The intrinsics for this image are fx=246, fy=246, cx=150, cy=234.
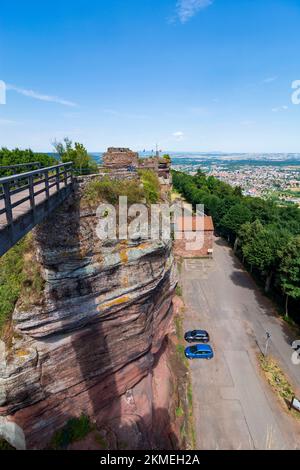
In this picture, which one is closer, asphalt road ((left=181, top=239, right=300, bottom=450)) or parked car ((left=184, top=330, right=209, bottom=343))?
asphalt road ((left=181, top=239, right=300, bottom=450))

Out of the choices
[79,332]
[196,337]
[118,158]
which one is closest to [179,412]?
[196,337]

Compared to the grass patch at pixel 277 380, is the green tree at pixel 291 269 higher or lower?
higher

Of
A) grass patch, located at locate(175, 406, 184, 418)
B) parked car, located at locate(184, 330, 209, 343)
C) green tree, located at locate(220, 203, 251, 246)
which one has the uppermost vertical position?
green tree, located at locate(220, 203, 251, 246)

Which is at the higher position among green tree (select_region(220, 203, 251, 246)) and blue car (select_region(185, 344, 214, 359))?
green tree (select_region(220, 203, 251, 246))

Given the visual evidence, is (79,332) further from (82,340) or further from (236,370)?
(236,370)

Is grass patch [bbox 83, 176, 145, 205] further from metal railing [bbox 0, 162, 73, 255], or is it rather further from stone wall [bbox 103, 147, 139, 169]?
stone wall [bbox 103, 147, 139, 169]

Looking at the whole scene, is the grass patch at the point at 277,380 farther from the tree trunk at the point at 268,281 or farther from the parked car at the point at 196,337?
the tree trunk at the point at 268,281

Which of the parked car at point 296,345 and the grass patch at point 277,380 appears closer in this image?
the grass patch at point 277,380

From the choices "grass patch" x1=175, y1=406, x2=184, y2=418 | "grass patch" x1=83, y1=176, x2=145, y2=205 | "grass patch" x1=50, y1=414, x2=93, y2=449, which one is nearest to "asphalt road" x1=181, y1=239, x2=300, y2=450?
"grass patch" x1=175, y1=406, x2=184, y2=418

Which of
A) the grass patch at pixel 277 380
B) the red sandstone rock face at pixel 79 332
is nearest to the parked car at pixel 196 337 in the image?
the grass patch at pixel 277 380
